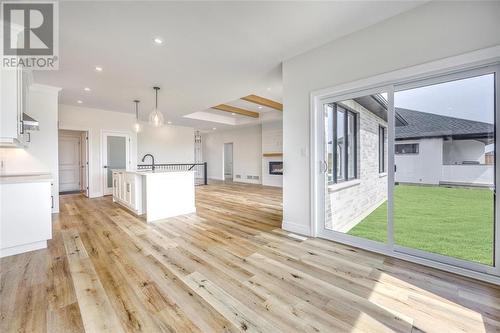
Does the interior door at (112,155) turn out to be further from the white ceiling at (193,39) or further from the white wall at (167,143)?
the white ceiling at (193,39)

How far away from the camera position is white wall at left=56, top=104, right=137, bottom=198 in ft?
19.1

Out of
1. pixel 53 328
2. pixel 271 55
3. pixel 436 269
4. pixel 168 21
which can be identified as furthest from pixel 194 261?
pixel 271 55

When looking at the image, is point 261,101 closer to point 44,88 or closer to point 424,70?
point 424,70

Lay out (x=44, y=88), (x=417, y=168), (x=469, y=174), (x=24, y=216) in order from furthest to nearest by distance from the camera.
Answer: (x=44, y=88) < (x=24, y=216) < (x=417, y=168) < (x=469, y=174)

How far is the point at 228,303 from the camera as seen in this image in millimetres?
1680

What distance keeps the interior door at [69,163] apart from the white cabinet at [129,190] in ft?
11.8

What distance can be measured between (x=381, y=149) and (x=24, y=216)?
453cm

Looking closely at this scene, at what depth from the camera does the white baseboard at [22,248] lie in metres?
Result: 2.51

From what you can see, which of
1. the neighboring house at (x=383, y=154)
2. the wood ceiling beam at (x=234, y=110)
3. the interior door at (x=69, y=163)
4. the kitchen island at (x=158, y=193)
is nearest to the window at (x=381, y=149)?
the neighboring house at (x=383, y=154)

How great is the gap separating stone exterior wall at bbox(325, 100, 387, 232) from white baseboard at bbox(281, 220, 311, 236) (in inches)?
11.7

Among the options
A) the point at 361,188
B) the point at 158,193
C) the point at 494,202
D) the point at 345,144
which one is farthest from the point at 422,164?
the point at 158,193

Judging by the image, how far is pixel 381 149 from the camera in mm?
2697

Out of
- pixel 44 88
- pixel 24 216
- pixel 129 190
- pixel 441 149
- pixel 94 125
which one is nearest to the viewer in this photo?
pixel 441 149

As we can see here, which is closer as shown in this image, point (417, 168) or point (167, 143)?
point (417, 168)
